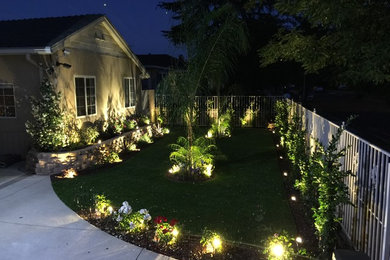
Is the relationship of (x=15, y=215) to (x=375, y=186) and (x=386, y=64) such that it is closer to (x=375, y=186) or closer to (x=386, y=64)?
(x=375, y=186)

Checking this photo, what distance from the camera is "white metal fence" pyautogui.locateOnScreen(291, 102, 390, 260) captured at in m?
3.03

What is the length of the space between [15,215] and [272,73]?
1734 centimetres

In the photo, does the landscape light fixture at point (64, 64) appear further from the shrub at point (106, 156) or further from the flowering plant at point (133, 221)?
the flowering plant at point (133, 221)

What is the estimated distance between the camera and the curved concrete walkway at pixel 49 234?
4.07 metres

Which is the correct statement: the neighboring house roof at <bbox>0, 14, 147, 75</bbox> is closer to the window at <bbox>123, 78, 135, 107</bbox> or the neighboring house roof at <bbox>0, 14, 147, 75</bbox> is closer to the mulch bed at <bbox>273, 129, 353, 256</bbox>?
the window at <bbox>123, 78, 135, 107</bbox>

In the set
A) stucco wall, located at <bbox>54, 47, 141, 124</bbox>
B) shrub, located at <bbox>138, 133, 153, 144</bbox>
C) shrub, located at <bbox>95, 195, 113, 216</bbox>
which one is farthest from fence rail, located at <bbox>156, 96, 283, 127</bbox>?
shrub, located at <bbox>95, 195, 113, 216</bbox>

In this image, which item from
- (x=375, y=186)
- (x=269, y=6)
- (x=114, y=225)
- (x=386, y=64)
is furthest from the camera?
(x=269, y=6)

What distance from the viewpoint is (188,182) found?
726 centimetres

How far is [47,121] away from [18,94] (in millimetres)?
1528

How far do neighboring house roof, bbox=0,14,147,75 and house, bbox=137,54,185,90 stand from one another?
2714mm

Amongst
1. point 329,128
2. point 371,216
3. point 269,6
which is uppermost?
point 269,6

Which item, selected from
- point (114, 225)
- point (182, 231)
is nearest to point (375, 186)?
point (182, 231)

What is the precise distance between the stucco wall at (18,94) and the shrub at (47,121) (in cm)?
67

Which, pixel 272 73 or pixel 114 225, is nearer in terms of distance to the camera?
pixel 114 225
